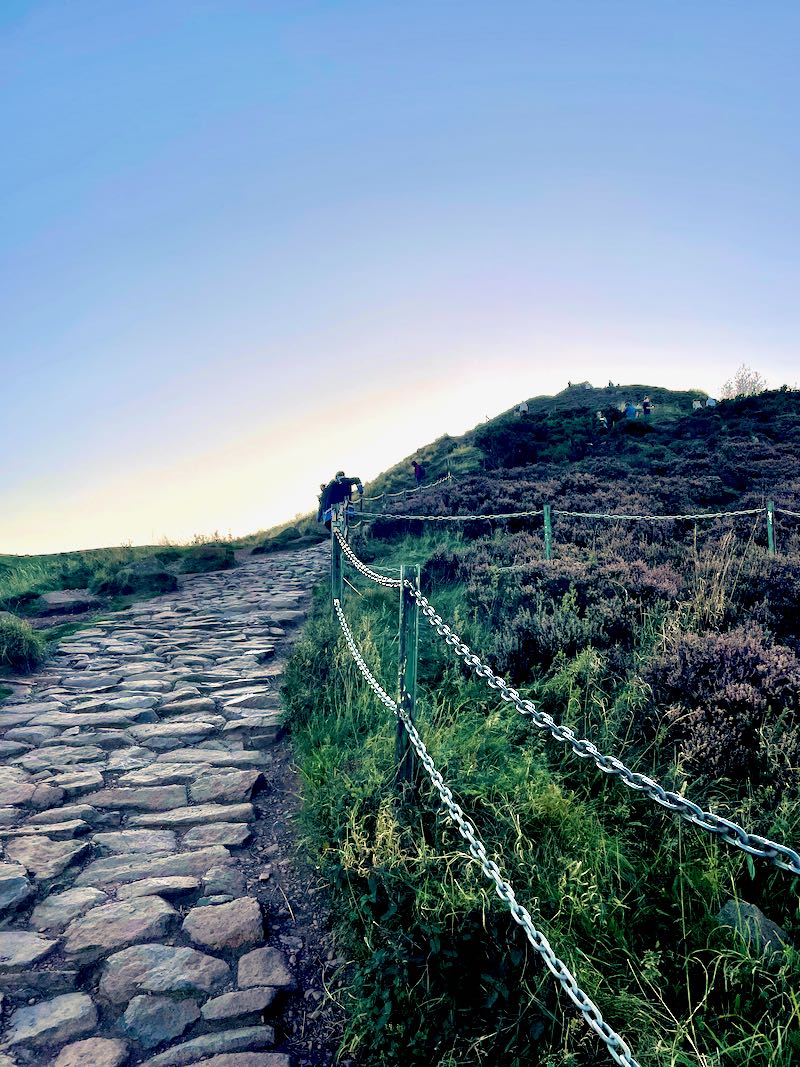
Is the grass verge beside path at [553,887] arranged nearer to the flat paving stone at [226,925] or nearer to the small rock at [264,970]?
the small rock at [264,970]

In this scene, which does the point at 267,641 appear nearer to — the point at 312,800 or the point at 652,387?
the point at 312,800

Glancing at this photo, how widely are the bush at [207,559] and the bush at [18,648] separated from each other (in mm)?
7113

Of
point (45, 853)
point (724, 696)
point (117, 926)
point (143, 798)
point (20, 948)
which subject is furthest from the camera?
point (143, 798)

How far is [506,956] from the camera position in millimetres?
2611

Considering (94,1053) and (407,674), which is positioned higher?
Result: (407,674)

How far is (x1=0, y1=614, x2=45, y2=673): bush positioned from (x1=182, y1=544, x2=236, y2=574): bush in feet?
23.3

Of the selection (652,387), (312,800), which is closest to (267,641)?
(312,800)

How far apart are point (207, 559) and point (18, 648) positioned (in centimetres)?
825

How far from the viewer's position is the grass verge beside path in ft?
8.07

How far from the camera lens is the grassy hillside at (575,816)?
2.51m

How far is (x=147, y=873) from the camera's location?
12.5ft

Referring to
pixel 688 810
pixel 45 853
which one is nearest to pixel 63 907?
pixel 45 853

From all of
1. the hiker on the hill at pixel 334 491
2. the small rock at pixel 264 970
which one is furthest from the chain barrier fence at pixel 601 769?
the hiker on the hill at pixel 334 491

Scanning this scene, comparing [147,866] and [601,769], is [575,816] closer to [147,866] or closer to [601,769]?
[601,769]
